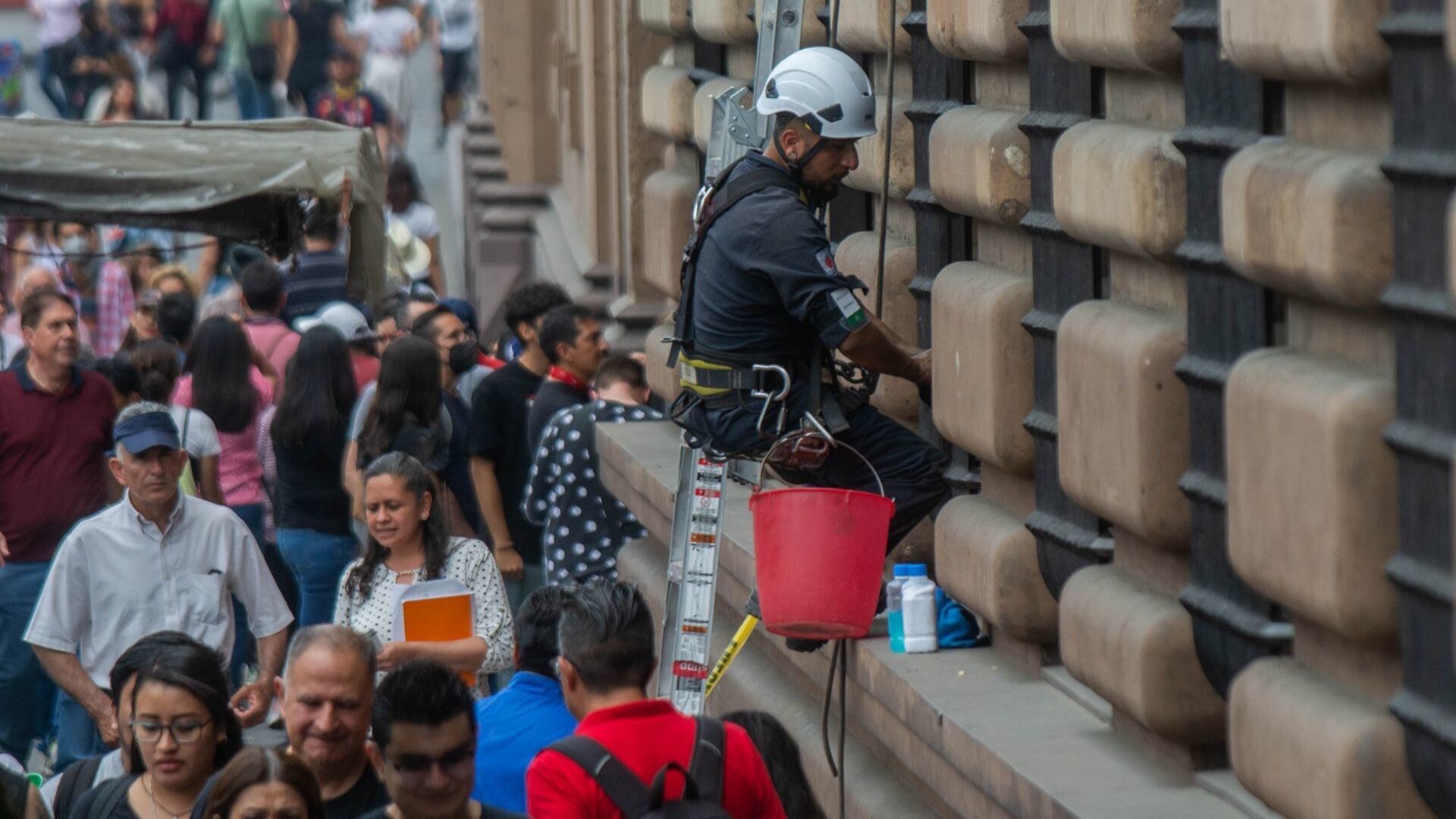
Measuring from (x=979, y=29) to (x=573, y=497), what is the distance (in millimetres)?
3942

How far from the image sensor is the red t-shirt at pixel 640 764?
15.5 ft

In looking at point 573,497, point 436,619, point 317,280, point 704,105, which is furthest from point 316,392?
point 317,280

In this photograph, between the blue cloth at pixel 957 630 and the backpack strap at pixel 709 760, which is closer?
the backpack strap at pixel 709 760

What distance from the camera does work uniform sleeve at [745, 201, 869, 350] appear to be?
5.99m

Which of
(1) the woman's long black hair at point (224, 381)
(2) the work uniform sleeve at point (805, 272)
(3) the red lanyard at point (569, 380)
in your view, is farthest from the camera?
(1) the woman's long black hair at point (224, 381)

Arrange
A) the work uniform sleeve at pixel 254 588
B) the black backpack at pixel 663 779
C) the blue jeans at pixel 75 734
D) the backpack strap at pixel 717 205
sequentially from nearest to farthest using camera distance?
the black backpack at pixel 663 779
the backpack strap at pixel 717 205
the work uniform sleeve at pixel 254 588
the blue jeans at pixel 75 734

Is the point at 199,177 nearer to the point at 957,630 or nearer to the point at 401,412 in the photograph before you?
the point at 401,412

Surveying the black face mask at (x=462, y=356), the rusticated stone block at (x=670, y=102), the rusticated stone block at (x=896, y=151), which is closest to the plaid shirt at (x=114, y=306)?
the black face mask at (x=462, y=356)

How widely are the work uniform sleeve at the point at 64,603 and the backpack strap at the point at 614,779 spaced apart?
3.40 meters

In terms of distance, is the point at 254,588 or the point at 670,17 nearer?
the point at 254,588

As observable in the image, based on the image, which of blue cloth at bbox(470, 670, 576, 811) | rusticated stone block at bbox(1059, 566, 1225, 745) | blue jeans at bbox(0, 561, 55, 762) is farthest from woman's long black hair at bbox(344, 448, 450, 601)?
rusticated stone block at bbox(1059, 566, 1225, 745)

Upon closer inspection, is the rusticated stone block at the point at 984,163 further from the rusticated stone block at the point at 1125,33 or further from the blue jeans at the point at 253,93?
the blue jeans at the point at 253,93

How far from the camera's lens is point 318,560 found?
9.68 metres

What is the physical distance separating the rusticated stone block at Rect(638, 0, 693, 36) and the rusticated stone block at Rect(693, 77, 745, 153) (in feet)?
1.20
